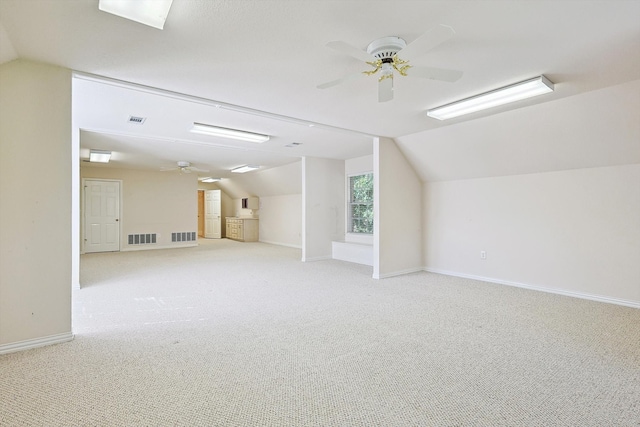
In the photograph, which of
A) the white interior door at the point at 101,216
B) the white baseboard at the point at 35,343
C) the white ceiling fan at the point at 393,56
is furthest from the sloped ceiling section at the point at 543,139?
the white interior door at the point at 101,216

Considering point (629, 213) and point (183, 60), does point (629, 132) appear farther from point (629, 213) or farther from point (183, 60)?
point (183, 60)

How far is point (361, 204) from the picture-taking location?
7336 millimetres

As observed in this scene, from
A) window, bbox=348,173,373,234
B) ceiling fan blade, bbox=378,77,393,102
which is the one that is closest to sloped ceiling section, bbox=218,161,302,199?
window, bbox=348,173,373,234

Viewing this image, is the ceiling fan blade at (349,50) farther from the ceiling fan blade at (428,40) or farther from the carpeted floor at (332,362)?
the carpeted floor at (332,362)

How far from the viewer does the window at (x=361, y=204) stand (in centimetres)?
712

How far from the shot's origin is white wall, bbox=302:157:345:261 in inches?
271

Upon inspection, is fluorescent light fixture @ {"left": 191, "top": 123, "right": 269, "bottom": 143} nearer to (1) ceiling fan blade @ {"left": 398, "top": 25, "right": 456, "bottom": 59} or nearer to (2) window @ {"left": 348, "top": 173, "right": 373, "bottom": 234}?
(2) window @ {"left": 348, "top": 173, "right": 373, "bottom": 234}

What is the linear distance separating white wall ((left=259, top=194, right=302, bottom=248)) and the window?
1.98 m

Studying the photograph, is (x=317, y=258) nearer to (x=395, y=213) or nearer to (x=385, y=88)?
(x=395, y=213)

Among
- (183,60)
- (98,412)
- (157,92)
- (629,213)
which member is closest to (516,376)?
(98,412)

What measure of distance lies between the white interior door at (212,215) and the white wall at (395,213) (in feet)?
27.2

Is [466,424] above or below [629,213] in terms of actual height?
below

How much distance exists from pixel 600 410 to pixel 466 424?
2.66ft

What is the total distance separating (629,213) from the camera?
365cm
